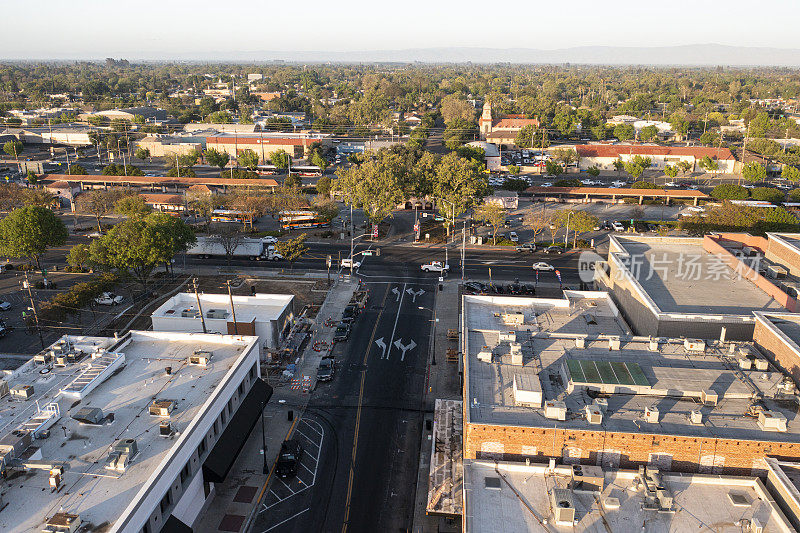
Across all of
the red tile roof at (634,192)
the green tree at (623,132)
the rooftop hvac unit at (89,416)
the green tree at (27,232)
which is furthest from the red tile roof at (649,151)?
the rooftop hvac unit at (89,416)

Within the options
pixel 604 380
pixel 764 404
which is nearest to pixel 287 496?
pixel 604 380

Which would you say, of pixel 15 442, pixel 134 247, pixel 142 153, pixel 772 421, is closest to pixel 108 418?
pixel 15 442

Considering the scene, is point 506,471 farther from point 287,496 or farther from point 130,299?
point 130,299

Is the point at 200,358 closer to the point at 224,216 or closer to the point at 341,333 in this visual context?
the point at 341,333

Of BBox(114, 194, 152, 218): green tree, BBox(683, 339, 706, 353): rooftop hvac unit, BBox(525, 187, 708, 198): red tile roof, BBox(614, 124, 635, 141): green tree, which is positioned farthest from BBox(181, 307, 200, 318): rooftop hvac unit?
BBox(614, 124, 635, 141): green tree

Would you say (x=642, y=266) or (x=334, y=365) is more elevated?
(x=642, y=266)

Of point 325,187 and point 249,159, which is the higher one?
point 249,159
